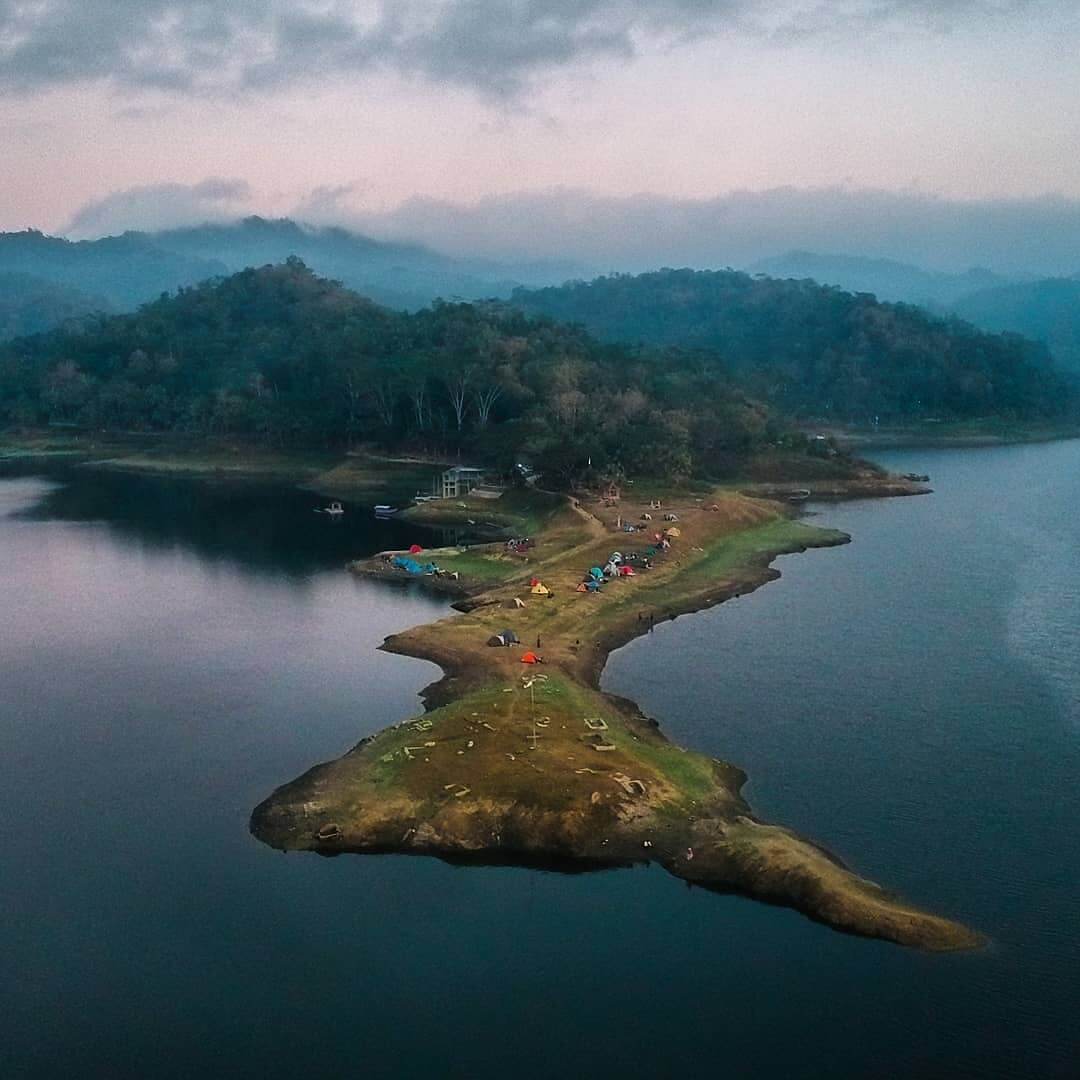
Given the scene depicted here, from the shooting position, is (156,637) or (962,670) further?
(156,637)

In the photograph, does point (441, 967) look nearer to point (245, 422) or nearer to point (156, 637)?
point (156, 637)

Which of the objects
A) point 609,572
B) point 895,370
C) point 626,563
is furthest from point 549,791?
point 895,370

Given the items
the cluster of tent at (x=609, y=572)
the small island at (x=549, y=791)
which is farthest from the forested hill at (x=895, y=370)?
the small island at (x=549, y=791)

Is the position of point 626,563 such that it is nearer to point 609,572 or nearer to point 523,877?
point 609,572

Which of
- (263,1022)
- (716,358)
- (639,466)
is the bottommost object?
(263,1022)

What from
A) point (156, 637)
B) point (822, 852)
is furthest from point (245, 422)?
point (822, 852)

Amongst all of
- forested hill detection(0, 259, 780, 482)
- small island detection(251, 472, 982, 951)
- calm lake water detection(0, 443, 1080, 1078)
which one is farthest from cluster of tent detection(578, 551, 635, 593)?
forested hill detection(0, 259, 780, 482)
